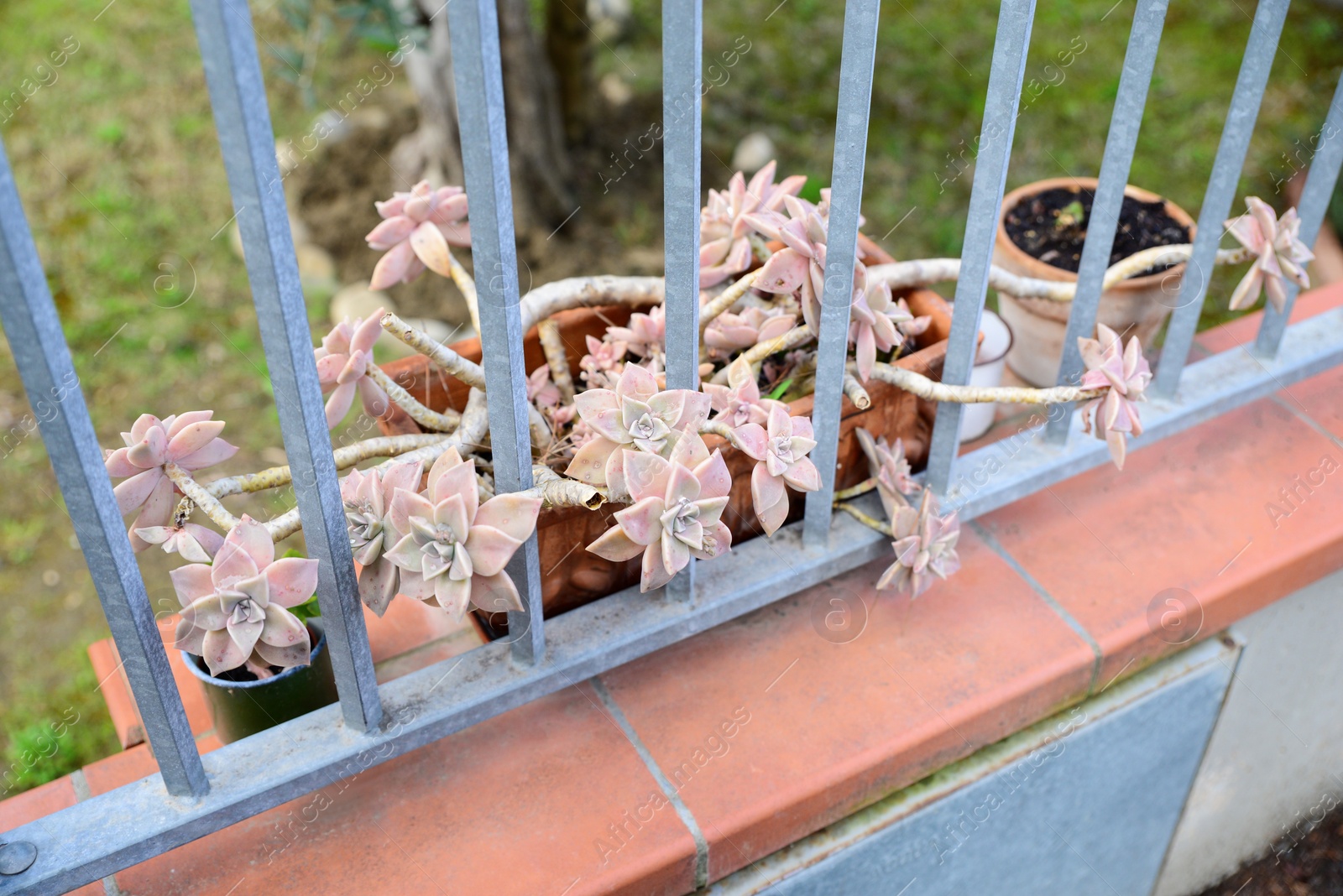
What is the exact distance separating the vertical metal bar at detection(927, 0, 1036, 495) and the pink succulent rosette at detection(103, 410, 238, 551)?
2.68 ft

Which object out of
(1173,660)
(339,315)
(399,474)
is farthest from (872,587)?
(339,315)

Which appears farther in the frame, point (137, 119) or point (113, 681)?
point (137, 119)

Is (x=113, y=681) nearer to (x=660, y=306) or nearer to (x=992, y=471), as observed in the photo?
(x=660, y=306)

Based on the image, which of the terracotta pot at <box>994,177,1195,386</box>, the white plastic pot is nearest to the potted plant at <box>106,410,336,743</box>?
the white plastic pot

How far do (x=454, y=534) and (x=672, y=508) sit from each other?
202 mm

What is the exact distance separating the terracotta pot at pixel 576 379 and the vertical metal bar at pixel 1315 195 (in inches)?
21.8

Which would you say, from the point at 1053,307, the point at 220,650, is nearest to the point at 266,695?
the point at 220,650

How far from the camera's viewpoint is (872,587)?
60.6 inches

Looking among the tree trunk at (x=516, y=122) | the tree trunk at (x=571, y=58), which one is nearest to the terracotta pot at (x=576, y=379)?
the tree trunk at (x=516, y=122)

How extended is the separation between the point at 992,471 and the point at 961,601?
192mm

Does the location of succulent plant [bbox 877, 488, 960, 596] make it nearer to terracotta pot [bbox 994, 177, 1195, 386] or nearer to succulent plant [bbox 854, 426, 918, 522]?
succulent plant [bbox 854, 426, 918, 522]

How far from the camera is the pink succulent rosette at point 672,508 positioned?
1021 millimetres

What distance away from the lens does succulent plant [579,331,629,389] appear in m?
1.37

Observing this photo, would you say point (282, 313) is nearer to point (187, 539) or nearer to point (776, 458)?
point (187, 539)
